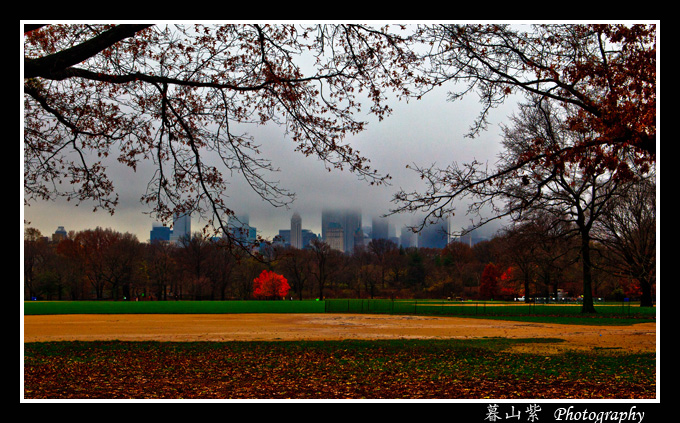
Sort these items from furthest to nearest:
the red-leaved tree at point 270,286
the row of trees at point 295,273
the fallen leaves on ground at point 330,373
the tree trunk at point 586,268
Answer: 1. the red-leaved tree at point 270,286
2. the row of trees at point 295,273
3. the tree trunk at point 586,268
4. the fallen leaves on ground at point 330,373

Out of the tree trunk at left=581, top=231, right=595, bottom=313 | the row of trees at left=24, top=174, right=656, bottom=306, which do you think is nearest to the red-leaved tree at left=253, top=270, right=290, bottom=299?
the row of trees at left=24, top=174, right=656, bottom=306

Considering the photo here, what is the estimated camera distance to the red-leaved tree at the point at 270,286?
89.8 metres

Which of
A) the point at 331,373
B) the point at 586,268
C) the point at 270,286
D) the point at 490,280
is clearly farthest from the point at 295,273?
the point at 331,373

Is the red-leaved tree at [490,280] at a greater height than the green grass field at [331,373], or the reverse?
the green grass field at [331,373]

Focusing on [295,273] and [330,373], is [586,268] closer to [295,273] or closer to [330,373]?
[330,373]

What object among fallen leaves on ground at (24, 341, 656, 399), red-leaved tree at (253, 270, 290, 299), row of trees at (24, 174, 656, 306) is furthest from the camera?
Answer: red-leaved tree at (253, 270, 290, 299)

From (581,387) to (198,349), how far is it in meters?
12.2

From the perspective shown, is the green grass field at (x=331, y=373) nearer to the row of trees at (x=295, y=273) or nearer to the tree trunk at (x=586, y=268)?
the tree trunk at (x=586, y=268)

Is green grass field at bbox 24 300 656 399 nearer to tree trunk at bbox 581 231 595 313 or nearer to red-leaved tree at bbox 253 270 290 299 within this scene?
tree trunk at bbox 581 231 595 313

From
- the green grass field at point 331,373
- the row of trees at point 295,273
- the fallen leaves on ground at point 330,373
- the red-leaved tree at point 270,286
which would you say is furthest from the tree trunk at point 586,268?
the red-leaved tree at point 270,286

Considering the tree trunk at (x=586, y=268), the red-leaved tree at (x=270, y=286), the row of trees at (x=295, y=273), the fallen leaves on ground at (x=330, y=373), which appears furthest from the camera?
the red-leaved tree at (x=270, y=286)

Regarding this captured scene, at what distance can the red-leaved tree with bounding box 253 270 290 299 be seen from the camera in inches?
3533
